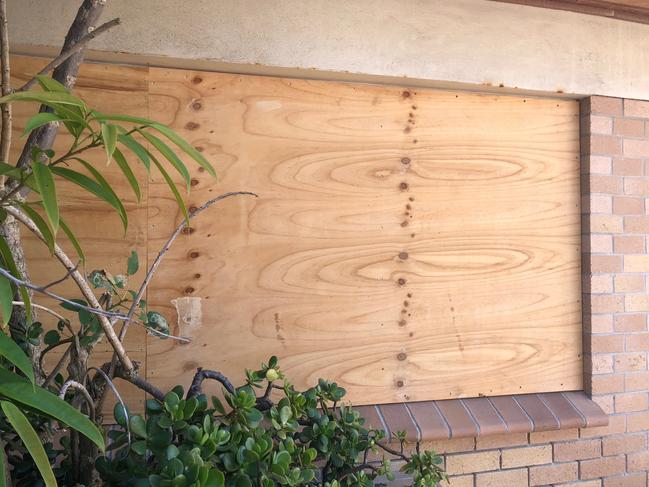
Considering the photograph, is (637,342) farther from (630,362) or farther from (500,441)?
(500,441)

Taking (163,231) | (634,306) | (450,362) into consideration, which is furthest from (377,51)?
(634,306)

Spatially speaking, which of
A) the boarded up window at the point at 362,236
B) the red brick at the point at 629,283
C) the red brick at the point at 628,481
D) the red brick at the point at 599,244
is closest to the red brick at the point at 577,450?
the red brick at the point at 628,481

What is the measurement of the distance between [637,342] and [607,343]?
0.17 metres

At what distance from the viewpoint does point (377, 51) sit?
2275 millimetres

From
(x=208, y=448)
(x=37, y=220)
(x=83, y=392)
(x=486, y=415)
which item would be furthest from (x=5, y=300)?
(x=486, y=415)

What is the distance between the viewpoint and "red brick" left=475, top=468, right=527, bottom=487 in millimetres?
2426

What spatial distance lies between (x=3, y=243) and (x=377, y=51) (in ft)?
4.93

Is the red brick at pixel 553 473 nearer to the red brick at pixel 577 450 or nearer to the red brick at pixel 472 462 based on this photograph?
the red brick at pixel 577 450

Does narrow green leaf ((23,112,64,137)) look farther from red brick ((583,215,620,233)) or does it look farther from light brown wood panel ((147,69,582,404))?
red brick ((583,215,620,233))

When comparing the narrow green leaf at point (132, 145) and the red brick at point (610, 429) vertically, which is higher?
the narrow green leaf at point (132, 145)

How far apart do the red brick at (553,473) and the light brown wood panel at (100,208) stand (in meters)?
1.67

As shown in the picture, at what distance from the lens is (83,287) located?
1384mm

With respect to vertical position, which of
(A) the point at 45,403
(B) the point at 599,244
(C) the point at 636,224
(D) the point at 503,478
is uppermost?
(C) the point at 636,224

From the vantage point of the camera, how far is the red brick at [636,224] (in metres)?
2.62
